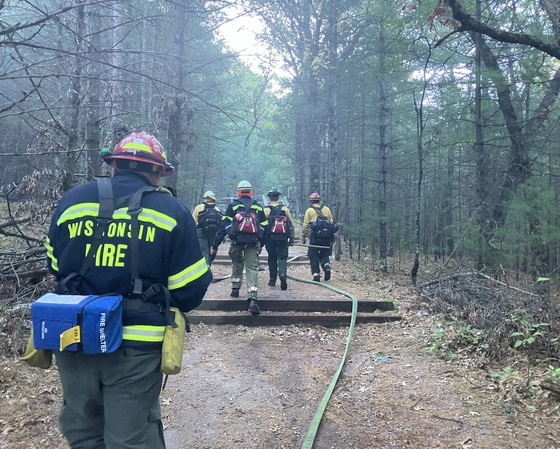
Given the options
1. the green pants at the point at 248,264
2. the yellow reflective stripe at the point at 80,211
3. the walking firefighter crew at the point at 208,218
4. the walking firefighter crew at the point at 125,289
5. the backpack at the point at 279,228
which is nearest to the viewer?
the walking firefighter crew at the point at 125,289

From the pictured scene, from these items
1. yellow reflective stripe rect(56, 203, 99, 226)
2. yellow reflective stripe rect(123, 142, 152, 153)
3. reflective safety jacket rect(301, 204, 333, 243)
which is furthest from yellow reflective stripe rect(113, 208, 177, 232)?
reflective safety jacket rect(301, 204, 333, 243)

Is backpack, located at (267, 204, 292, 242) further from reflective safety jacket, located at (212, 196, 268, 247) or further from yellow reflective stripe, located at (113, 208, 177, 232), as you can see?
yellow reflective stripe, located at (113, 208, 177, 232)

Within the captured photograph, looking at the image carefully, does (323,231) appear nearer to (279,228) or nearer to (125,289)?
(279,228)

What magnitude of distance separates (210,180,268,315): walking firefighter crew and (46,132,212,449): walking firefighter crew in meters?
5.40

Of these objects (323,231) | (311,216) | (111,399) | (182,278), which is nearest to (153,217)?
(182,278)

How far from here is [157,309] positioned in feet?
8.72

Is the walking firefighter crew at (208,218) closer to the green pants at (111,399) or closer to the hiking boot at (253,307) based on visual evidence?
the hiking boot at (253,307)

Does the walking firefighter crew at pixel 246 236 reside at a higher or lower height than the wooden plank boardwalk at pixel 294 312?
higher

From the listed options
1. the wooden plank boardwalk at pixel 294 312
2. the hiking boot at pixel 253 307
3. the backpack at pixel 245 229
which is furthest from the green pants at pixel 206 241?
the hiking boot at pixel 253 307

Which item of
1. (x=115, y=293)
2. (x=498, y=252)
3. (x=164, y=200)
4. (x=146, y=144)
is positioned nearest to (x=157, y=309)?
(x=115, y=293)

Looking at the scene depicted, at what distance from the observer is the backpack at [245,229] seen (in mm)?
8266

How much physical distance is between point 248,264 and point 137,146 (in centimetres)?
570

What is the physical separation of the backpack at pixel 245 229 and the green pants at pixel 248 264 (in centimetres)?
24

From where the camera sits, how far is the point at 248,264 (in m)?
8.42
